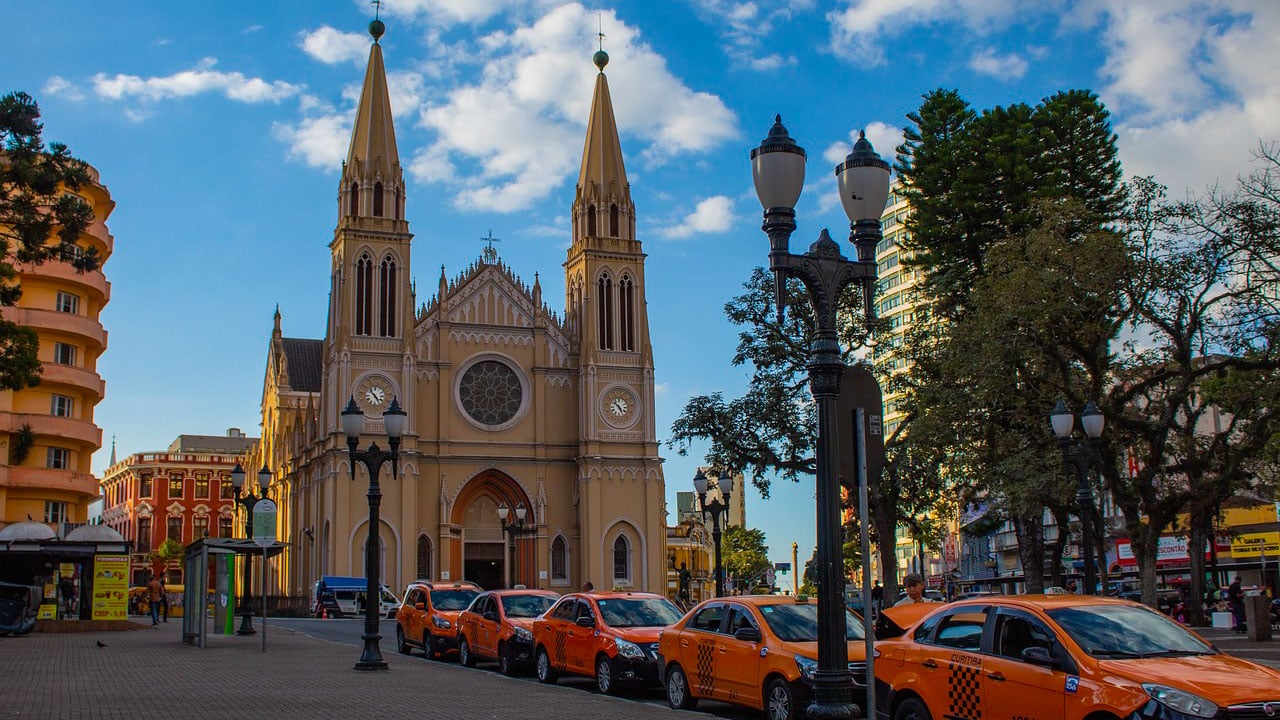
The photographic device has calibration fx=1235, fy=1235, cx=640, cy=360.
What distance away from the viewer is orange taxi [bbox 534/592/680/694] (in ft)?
56.1

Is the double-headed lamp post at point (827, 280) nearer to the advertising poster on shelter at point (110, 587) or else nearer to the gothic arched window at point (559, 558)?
the advertising poster on shelter at point (110, 587)

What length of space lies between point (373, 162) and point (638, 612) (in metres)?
46.8

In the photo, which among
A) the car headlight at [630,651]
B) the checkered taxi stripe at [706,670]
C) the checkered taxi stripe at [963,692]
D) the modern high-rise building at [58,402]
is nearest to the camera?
the checkered taxi stripe at [963,692]

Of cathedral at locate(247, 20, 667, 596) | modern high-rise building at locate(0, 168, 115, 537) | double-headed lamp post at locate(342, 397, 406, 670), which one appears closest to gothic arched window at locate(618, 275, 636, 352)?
cathedral at locate(247, 20, 667, 596)

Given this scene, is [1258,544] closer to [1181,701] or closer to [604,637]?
[604,637]

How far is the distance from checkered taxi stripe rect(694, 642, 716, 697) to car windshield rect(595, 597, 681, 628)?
319 cm

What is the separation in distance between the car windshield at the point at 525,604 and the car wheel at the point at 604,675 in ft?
13.7

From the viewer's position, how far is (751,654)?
14.1 m

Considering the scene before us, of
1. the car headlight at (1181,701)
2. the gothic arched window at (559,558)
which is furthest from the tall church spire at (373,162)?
the car headlight at (1181,701)

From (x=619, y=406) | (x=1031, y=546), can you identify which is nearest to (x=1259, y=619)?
(x=1031, y=546)

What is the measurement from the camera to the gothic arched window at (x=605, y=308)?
2505 inches

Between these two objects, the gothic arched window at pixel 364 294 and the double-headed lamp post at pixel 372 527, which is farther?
the gothic arched window at pixel 364 294

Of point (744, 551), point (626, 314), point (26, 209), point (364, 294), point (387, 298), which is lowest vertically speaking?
point (744, 551)

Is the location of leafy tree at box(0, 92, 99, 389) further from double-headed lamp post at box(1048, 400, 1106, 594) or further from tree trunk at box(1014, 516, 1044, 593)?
tree trunk at box(1014, 516, 1044, 593)
